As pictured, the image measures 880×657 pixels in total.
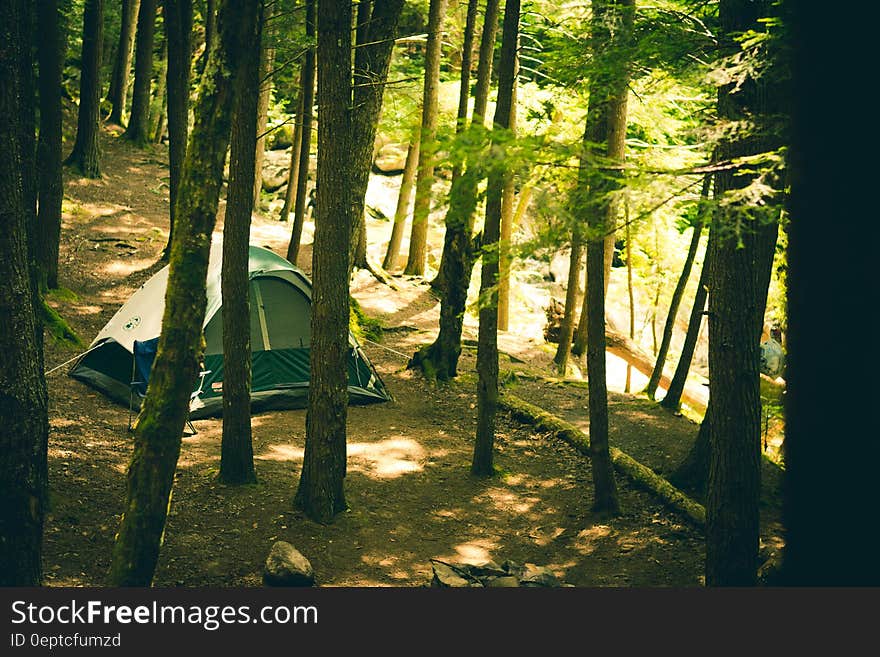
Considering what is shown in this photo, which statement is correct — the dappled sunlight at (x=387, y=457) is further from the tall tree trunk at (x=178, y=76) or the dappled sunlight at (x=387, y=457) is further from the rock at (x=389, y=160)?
the rock at (x=389, y=160)

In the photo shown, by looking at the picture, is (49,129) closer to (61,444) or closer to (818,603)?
(61,444)

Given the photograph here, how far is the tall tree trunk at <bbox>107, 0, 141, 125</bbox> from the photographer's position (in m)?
24.1

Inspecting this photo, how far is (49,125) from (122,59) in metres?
14.1

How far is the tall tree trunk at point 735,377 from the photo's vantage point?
271 inches

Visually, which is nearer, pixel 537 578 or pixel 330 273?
pixel 537 578

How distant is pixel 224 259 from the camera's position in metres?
8.68

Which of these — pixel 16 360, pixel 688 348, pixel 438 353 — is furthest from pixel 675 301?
pixel 16 360

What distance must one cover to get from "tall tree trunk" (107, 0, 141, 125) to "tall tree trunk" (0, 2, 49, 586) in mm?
21139

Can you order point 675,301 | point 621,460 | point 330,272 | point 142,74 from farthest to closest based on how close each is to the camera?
point 142,74, point 675,301, point 621,460, point 330,272

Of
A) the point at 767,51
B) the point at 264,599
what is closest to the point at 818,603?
the point at 264,599

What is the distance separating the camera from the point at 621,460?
36.7 feet

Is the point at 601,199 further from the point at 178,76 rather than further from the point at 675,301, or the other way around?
the point at 178,76

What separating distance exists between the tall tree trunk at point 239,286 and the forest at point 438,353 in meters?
0.04

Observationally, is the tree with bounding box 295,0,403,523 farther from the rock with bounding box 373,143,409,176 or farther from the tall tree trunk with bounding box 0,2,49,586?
the rock with bounding box 373,143,409,176
